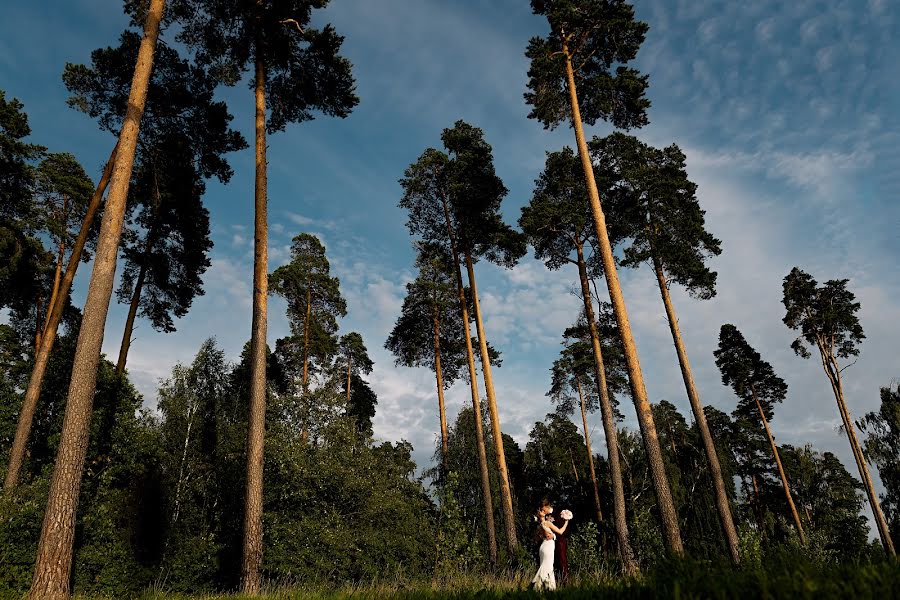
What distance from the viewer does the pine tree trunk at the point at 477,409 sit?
1511 centimetres

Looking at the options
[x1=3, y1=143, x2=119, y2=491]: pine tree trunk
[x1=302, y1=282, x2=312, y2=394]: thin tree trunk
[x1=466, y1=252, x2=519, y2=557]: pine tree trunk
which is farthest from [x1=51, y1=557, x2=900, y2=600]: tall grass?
[x1=302, y1=282, x2=312, y2=394]: thin tree trunk

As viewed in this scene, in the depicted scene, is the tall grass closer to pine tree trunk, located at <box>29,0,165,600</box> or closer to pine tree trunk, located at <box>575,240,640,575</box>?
pine tree trunk, located at <box>29,0,165,600</box>

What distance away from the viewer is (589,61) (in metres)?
13.7

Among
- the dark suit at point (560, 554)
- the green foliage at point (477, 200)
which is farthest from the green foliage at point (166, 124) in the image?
the dark suit at point (560, 554)

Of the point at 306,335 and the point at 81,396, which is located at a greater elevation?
the point at 306,335

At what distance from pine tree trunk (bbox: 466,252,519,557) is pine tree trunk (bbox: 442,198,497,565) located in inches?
18.7

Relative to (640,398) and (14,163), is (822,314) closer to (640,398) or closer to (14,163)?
(640,398)

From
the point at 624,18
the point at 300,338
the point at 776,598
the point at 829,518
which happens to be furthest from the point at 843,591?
the point at 829,518

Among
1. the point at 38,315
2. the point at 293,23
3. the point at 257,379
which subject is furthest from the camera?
the point at 38,315

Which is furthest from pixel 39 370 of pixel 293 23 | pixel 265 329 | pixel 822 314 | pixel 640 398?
pixel 822 314

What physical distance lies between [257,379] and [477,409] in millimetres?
8702

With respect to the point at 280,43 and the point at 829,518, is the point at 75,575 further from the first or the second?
the point at 829,518

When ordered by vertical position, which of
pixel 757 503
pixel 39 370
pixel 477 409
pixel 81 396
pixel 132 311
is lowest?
pixel 757 503

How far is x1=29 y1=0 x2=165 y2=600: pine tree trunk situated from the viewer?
6.40m
